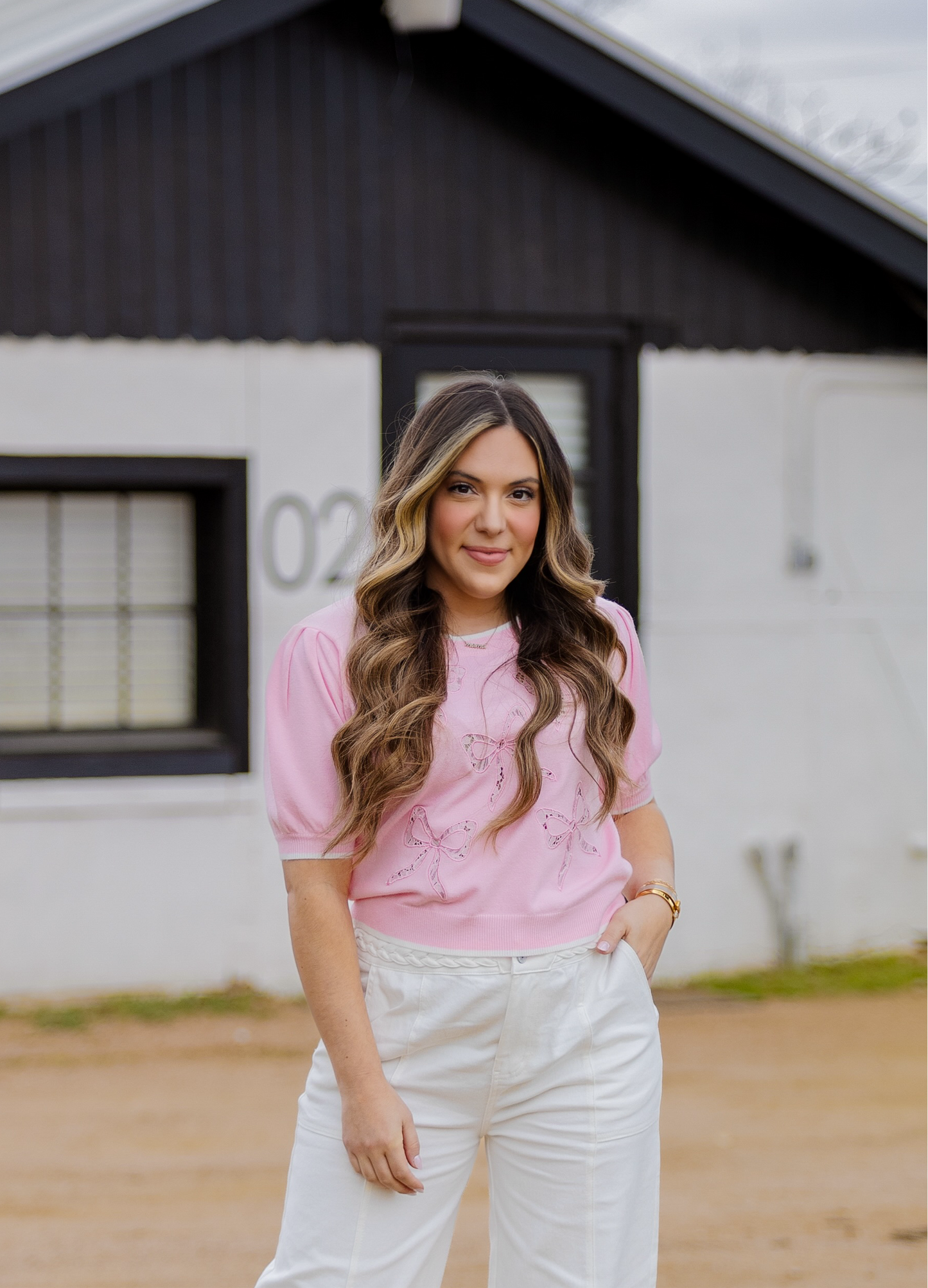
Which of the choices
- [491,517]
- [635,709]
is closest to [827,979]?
[635,709]

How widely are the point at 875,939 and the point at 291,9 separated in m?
5.01

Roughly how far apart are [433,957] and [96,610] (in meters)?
4.37

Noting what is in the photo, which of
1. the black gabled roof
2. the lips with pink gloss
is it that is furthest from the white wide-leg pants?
the black gabled roof

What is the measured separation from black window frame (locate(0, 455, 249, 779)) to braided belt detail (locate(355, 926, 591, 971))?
392 centimetres

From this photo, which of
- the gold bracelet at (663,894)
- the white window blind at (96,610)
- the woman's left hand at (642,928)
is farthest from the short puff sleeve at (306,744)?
the white window blind at (96,610)

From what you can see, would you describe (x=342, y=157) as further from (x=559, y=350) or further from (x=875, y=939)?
(x=875, y=939)

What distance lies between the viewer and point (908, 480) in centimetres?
627

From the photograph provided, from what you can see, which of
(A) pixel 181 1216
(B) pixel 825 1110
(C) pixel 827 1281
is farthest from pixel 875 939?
(A) pixel 181 1216

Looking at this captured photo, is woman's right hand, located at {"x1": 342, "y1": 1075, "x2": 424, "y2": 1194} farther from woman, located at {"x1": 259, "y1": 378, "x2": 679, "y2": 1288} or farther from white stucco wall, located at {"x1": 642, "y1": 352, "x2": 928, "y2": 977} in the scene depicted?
white stucco wall, located at {"x1": 642, "y1": 352, "x2": 928, "y2": 977}

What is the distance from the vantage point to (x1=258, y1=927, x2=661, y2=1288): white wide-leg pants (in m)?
1.76

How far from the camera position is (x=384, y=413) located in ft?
19.0

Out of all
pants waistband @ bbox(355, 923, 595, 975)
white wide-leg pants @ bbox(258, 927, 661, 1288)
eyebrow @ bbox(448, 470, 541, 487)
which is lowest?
white wide-leg pants @ bbox(258, 927, 661, 1288)

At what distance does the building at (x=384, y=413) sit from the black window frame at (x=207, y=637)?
0.7 inches

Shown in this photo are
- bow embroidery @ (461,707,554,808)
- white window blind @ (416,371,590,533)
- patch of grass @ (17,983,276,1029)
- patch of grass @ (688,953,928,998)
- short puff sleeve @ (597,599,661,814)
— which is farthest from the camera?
white window blind @ (416,371,590,533)
